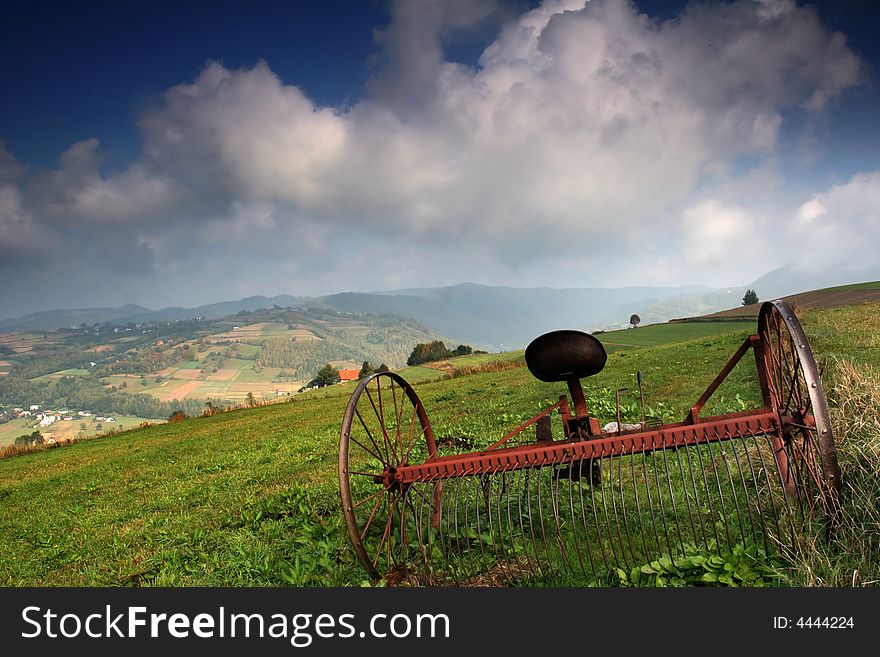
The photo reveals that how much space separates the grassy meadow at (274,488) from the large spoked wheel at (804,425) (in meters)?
0.29

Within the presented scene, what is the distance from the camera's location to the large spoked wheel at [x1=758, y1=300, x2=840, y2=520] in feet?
12.0

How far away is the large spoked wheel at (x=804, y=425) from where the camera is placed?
3.65m

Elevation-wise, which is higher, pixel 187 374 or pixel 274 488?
pixel 187 374

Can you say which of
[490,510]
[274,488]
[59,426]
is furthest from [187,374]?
[490,510]

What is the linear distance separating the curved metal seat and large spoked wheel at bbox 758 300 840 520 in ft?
4.57

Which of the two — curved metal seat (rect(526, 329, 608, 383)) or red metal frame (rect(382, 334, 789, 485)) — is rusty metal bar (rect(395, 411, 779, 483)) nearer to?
red metal frame (rect(382, 334, 789, 485))

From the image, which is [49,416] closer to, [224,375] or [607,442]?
[224,375]

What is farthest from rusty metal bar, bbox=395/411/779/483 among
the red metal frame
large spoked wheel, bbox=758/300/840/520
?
large spoked wheel, bbox=758/300/840/520

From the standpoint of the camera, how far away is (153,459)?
1562 centimetres

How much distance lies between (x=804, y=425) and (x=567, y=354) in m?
1.86

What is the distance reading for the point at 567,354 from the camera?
4809 mm

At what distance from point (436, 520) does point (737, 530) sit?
2.88 metres

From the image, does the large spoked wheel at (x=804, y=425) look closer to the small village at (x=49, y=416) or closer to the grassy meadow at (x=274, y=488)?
the grassy meadow at (x=274, y=488)

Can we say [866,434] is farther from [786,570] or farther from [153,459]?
[153,459]
